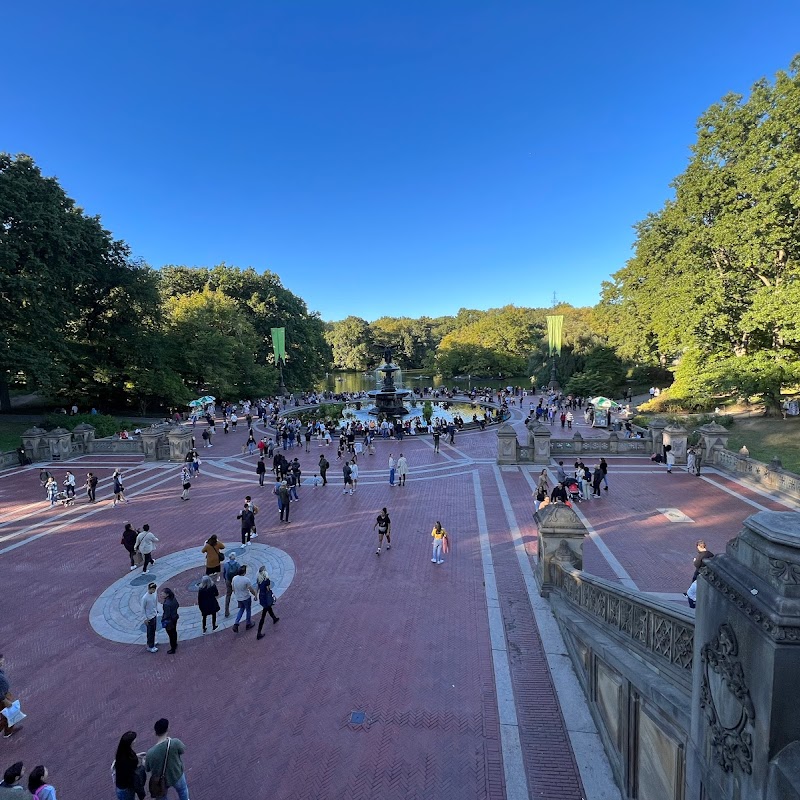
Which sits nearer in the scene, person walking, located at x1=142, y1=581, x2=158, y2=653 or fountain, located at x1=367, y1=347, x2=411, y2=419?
person walking, located at x1=142, y1=581, x2=158, y2=653

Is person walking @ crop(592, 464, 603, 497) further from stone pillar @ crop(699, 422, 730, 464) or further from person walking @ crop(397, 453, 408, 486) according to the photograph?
person walking @ crop(397, 453, 408, 486)

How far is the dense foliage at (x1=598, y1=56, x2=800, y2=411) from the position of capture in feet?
71.2

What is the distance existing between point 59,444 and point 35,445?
1.04m

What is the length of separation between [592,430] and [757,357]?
9.81m

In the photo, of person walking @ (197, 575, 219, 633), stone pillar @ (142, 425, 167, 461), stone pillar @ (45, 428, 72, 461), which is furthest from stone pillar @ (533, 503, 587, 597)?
stone pillar @ (45, 428, 72, 461)

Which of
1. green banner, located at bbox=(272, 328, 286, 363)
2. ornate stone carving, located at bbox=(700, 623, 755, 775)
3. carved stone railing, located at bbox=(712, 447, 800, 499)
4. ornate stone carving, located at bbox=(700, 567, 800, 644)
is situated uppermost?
green banner, located at bbox=(272, 328, 286, 363)

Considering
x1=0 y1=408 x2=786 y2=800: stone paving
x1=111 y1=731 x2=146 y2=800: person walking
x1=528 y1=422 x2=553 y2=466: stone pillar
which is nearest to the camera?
x1=111 y1=731 x2=146 y2=800: person walking

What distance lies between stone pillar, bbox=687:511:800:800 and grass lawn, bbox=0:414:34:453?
31598 mm

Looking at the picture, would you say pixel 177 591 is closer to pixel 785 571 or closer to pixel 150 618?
pixel 150 618

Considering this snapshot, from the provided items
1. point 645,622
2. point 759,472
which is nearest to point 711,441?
point 759,472

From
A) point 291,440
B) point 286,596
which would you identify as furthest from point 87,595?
point 291,440

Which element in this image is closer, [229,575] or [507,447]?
[229,575]

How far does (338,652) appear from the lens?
779 cm

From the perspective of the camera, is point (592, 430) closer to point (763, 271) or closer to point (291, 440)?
point (763, 271)
